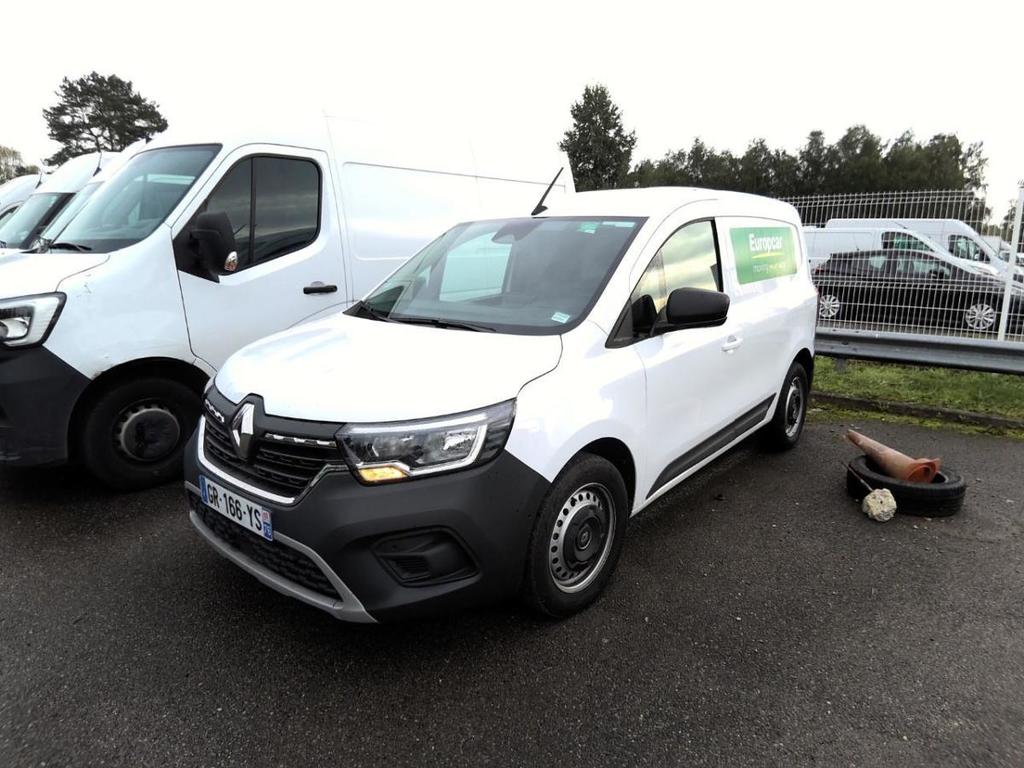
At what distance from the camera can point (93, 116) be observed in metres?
64.9

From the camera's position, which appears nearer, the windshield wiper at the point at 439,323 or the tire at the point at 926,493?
the windshield wiper at the point at 439,323

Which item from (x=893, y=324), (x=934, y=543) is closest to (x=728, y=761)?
(x=934, y=543)

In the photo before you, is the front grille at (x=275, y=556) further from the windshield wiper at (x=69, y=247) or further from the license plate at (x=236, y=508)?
the windshield wiper at (x=69, y=247)

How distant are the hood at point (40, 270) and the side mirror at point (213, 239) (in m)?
0.54

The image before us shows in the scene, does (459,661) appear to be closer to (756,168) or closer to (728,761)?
(728,761)

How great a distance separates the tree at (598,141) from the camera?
190 ft

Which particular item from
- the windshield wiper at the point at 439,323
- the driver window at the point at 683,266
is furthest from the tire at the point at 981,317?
the windshield wiper at the point at 439,323

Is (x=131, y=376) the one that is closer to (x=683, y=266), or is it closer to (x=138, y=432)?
(x=138, y=432)

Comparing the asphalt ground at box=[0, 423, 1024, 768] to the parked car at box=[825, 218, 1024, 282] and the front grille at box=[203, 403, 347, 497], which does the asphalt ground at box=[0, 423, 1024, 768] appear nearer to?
the front grille at box=[203, 403, 347, 497]

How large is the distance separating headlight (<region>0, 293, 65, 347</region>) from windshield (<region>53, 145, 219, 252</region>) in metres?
0.58

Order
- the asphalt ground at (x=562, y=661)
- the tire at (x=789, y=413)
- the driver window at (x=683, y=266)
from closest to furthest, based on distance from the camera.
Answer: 1. the asphalt ground at (x=562, y=661)
2. the driver window at (x=683, y=266)
3. the tire at (x=789, y=413)

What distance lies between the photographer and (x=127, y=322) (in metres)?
3.84

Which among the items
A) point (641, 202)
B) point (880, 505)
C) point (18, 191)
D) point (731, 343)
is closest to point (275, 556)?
point (641, 202)

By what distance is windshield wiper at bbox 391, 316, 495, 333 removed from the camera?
2.88 meters
